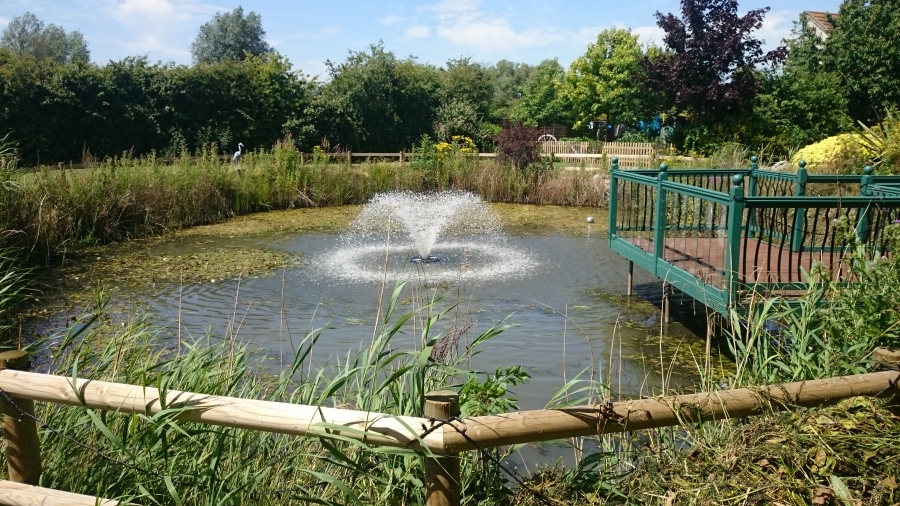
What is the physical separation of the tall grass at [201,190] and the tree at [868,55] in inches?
594

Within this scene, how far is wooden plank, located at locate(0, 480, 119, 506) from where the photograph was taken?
2.27 meters

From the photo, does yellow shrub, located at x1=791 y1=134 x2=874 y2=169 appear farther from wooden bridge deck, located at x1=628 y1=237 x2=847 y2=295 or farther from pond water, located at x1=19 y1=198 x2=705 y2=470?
wooden bridge deck, located at x1=628 y1=237 x2=847 y2=295

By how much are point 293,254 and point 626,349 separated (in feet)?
19.7

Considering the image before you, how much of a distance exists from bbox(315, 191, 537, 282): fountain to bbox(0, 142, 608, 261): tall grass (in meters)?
0.75

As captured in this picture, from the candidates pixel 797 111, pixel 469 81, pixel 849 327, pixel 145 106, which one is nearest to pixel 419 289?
pixel 849 327

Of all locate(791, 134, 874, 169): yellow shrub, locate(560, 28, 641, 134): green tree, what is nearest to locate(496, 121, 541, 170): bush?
locate(791, 134, 874, 169): yellow shrub

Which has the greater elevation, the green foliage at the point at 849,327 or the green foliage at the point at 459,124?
the green foliage at the point at 459,124

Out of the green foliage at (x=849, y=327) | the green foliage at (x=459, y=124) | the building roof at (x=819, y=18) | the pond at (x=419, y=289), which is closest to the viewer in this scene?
the green foliage at (x=849, y=327)

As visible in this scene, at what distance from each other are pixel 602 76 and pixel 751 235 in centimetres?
3247

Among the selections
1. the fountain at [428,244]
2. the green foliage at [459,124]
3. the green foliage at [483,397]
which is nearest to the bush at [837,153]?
the fountain at [428,244]

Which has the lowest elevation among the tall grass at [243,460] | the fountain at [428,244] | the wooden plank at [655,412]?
the fountain at [428,244]

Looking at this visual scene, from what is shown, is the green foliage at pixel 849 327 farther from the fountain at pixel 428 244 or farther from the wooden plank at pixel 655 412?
the fountain at pixel 428 244

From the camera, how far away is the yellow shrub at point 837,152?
40.3 ft

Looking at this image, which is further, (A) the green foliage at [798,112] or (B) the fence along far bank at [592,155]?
(A) the green foliage at [798,112]
